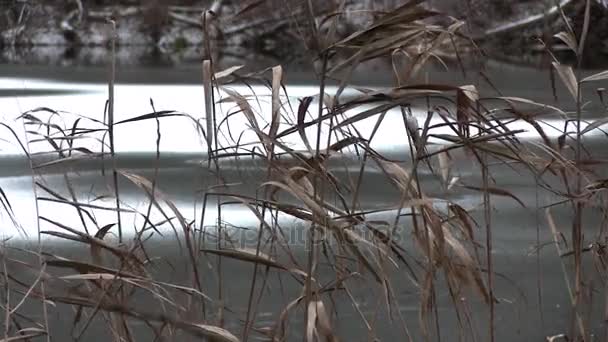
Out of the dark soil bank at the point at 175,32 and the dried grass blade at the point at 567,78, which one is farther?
the dark soil bank at the point at 175,32

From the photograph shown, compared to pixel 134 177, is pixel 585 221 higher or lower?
lower

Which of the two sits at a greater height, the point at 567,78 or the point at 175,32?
the point at 175,32

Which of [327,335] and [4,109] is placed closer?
[327,335]

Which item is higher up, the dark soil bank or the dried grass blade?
the dark soil bank

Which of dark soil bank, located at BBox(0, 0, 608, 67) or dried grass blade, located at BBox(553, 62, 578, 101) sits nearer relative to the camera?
dried grass blade, located at BBox(553, 62, 578, 101)

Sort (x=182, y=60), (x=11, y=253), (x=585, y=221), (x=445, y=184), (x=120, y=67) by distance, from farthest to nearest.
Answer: (x=182, y=60), (x=120, y=67), (x=585, y=221), (x=11, y=253), (x=445, y=184)

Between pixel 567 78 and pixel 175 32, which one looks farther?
pixel 175 32

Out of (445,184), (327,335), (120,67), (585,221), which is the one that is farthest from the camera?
(120,67)

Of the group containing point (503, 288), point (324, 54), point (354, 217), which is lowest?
point (503, 288)

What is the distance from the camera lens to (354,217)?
0.89 meters

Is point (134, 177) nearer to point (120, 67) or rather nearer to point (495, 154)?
point (495, 154)

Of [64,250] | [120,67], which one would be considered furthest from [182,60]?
[64,250]

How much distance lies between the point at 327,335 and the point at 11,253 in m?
0.74

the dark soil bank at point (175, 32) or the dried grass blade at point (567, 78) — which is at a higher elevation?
the dark soil bank at point (175, 32)
